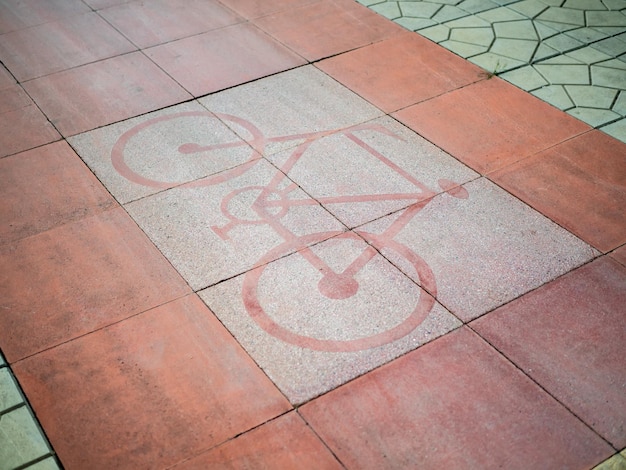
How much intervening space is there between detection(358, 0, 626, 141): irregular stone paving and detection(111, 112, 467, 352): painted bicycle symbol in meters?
1.73

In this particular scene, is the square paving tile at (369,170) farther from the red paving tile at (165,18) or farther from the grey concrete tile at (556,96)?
the red paving tile at (165,18)

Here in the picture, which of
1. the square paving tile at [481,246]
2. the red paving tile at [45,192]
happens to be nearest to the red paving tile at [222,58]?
the red paving tile at [45,192]

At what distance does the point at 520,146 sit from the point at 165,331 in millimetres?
3265

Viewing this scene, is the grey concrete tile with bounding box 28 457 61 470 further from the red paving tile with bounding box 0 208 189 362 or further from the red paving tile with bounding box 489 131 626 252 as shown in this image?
the red paving tile with bounding box 489 131 626 252

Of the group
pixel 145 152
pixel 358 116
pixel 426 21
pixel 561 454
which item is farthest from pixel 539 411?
pixel 426 21

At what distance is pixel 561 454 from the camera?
3.56 meters

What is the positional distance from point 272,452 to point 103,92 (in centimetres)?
404

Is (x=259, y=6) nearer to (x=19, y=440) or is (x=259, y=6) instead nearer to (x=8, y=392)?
(x=8, y=392)

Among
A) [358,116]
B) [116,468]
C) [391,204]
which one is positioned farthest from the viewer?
[358,116]

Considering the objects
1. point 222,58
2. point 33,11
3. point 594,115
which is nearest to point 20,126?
point 222,58

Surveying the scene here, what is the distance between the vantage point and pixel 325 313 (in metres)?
4.29

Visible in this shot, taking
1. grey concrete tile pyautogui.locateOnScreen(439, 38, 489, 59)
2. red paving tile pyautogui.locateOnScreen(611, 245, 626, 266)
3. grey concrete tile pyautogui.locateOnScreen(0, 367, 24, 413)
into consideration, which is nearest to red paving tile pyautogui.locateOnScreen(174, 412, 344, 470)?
grey concrete tile pyautogui.locateOnScreen(0, 367, 24, 413)

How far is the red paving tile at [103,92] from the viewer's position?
19.8 ft

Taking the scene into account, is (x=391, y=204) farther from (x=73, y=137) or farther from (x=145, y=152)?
(x=73, y=137)
